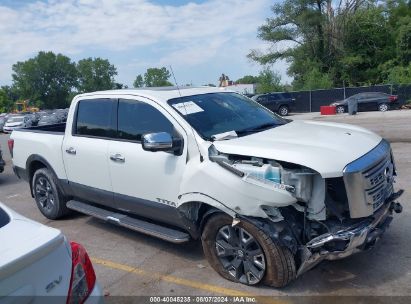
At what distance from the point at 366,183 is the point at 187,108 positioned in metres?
1.95

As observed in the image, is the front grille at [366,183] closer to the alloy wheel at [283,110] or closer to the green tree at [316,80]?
the alloy wheel at [283,110]

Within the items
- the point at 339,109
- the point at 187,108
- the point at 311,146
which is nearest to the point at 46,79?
the point at 339,109

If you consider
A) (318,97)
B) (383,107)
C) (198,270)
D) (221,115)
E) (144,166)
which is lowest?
(383,107)

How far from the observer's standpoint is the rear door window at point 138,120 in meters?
4.37

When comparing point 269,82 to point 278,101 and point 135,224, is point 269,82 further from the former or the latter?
point 135,224

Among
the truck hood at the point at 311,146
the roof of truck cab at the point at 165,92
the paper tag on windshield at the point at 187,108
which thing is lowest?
the truck hood at the point at 311,146

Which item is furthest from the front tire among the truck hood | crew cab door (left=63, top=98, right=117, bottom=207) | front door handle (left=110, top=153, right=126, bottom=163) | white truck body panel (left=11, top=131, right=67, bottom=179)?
white truck body panel (left=11, top=131, right=67, bottom=179)

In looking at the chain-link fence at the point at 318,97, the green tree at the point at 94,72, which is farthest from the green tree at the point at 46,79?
the chain-link fence at the point at 318,97

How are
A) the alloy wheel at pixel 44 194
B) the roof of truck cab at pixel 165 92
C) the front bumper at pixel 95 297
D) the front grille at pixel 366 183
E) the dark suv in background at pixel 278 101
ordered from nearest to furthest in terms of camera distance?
the front bumper at pixel 95 297 < the front grille at pixel 366 183 < the roof of truck cab at pixel 165 92 < the alloy wheel at pixel 44 194 < the dark suv in background at pixel 278 101

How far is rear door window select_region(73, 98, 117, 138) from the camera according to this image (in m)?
4.95

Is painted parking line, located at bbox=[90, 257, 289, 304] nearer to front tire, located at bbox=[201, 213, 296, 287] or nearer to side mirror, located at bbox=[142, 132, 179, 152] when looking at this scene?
front tire, located at bbox=[201, 213, 296, 287]

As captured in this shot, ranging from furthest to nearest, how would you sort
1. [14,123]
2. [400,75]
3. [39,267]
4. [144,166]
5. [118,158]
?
[400,75], [14,123], [118,158], [144,166], [39,267]

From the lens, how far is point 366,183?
340cm

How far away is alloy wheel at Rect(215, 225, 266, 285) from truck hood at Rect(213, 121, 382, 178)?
2.40ft
